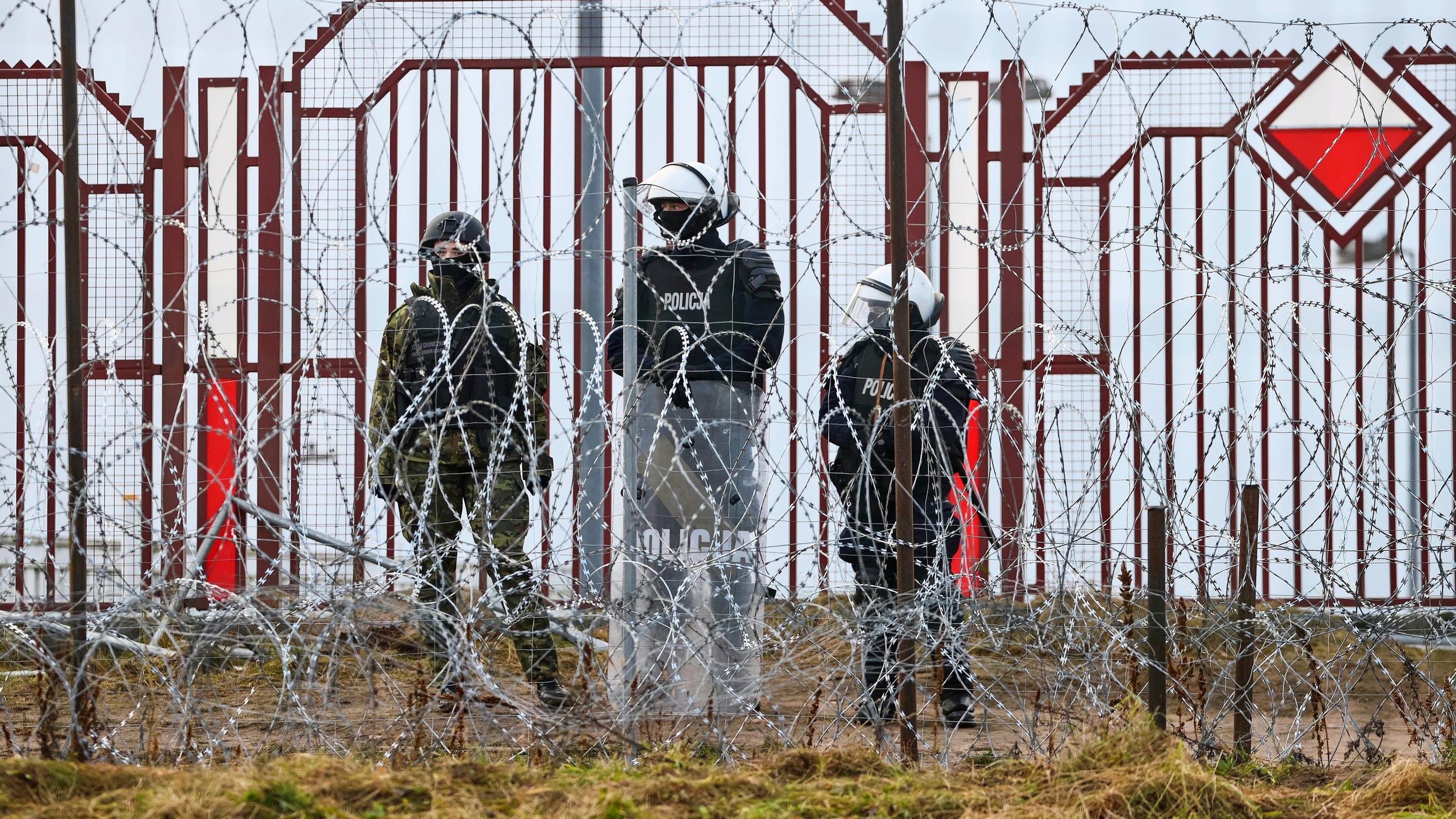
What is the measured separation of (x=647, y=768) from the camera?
391cm

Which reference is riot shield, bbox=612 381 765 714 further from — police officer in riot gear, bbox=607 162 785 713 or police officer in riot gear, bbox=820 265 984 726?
police officer in riot gear, bbox=820 265 984 726

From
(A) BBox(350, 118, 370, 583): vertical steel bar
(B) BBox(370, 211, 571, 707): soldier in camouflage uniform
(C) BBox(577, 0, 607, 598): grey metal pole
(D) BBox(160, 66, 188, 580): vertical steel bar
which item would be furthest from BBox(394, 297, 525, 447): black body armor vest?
(D) BBox(160, 66, 188, 580): vertical steel bar

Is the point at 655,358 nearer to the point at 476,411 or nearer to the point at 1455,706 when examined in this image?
the point at 476,411

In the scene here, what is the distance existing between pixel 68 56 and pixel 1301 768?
13.2ft

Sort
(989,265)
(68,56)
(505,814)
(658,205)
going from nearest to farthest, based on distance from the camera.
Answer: (505,814) → (68,56) → (658,205) → (989,265)

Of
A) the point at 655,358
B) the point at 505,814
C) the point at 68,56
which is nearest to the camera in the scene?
the point at 505,814

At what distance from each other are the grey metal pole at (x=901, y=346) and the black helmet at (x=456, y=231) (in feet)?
5.30

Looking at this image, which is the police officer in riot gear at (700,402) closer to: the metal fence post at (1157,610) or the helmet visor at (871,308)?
the helmet visor at (871,308)

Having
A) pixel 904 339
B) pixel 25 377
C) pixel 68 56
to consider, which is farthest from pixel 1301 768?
pixel 25 377

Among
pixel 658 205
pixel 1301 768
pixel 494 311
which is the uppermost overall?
pixel 658 205

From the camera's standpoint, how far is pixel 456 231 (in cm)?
535

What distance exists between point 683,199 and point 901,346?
1.21 meters

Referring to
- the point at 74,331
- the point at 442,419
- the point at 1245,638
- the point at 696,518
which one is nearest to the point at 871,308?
the point at 696,518

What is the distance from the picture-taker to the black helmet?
5336 millimetres
